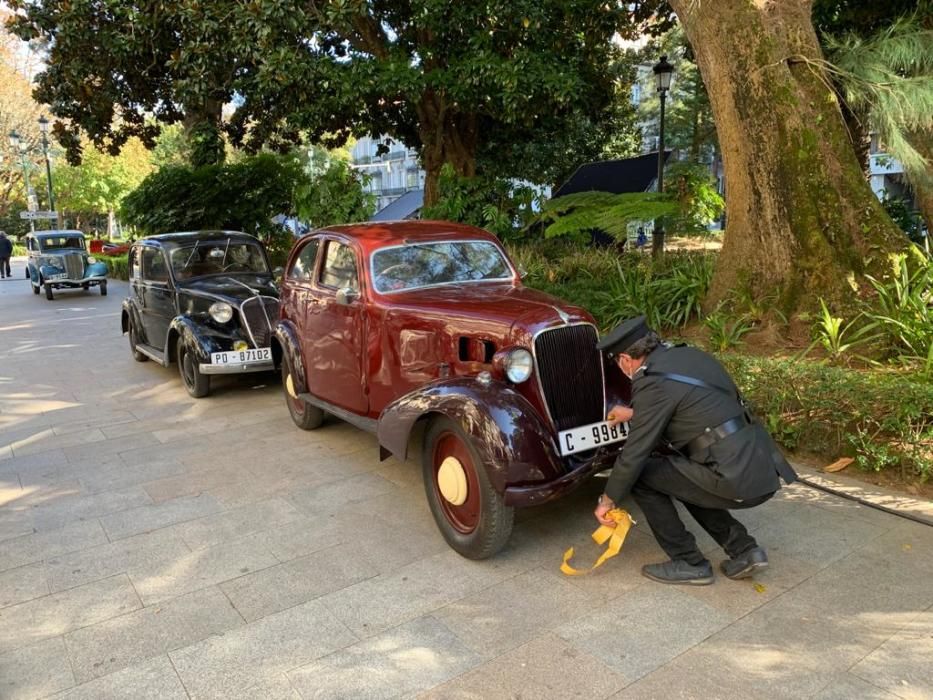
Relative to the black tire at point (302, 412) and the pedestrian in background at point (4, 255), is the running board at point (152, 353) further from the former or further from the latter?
the pedestrian in background at point (4, 255)

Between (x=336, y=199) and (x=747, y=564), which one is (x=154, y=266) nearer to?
(x=336, y=199)

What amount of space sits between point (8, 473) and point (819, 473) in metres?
6.09

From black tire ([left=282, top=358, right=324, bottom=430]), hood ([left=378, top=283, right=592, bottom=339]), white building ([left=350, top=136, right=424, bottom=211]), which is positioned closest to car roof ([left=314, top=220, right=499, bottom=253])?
hood ([left=378, top=283, right=592, bottom=339])

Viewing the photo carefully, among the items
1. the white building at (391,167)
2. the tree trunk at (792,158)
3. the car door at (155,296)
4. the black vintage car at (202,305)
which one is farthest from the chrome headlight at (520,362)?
the white building at (391,167)

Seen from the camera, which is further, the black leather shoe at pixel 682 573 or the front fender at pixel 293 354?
the front fender at pixel 293 354

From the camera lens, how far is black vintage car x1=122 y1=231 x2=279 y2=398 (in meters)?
7.20

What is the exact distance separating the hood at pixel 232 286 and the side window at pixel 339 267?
7.42 feet

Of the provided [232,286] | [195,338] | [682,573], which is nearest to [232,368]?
[195,338]

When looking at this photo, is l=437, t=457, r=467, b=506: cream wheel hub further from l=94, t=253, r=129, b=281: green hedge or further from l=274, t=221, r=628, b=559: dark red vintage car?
l=94, t=253, r=129, b=281: green hedge

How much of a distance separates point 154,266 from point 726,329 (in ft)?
22.6

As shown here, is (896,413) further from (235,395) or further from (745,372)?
(235,395)

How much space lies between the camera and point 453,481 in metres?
3.76

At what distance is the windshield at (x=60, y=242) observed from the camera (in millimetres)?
17659

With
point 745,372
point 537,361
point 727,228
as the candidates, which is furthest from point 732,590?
point 727,228
